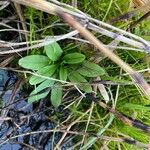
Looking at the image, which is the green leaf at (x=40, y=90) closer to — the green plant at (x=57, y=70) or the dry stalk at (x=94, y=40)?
the green plant at (x=57, y=70)

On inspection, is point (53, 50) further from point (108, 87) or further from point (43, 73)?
point (108, 87)

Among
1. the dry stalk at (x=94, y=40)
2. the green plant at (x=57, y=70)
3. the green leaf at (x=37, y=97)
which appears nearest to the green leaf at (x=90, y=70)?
the green plant at (x=57, y=70)

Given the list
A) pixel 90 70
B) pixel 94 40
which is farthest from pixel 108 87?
pixel 94 40

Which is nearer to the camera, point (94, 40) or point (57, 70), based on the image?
point (94, 40)

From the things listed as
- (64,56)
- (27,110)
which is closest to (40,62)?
(64,56)

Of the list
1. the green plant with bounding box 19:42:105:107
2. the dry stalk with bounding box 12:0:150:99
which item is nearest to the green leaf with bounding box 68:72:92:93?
the green plant with bounding box 19:42:105:107

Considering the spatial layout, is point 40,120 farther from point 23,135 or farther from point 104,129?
point 104,129
